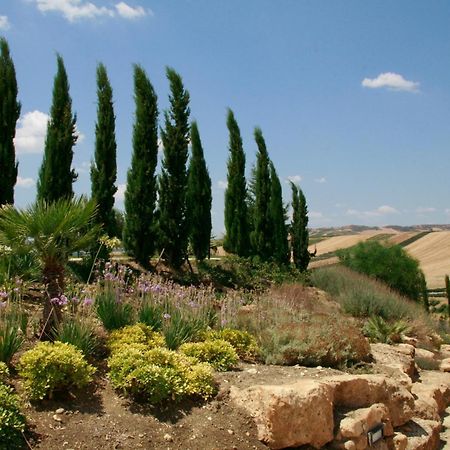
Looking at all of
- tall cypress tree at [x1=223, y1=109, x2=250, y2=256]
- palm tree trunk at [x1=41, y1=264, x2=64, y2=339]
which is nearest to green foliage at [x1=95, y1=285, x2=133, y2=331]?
palm tree trunk at [x1=41, y1=264, x2=64, y2=339]

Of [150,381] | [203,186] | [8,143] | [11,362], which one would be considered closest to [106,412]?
[150,381]

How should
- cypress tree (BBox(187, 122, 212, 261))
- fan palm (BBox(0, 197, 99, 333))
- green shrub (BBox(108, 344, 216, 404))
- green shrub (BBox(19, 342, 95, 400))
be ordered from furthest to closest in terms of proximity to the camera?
cypress tree (BBox(187, 122, 212, 261)) → fan palm (BBox(0, 197, 99, 333)) → green shrub (BBox(108, 344, 216, 404)) → green shrub (BBox(19, 342, 95, 400))

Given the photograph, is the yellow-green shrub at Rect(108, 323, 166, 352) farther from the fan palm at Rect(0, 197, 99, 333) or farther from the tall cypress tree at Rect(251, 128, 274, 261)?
the tall cypress tree at Rect(251, 128, 274, 261)

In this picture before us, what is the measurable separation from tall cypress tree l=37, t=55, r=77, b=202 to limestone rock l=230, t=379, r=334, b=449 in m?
10.6

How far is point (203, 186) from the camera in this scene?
19031 mm

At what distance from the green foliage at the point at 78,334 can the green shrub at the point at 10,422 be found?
126cm

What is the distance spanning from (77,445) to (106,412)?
1.70 ft

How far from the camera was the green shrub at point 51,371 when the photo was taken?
4699 millimetres

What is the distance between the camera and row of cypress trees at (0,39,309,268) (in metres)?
14.4

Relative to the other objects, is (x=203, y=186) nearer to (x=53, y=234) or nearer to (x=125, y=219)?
(x=125, y=219)

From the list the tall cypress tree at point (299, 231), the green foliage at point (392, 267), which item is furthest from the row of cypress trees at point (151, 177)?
the green foliage at point (392, 267)

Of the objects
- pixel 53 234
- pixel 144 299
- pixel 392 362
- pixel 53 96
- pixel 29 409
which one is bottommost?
pixel 392 362

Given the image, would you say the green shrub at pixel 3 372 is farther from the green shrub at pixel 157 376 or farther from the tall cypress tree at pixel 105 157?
the tall cypress tree at pixel 105 157

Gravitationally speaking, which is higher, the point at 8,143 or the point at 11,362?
the point at 8,143
